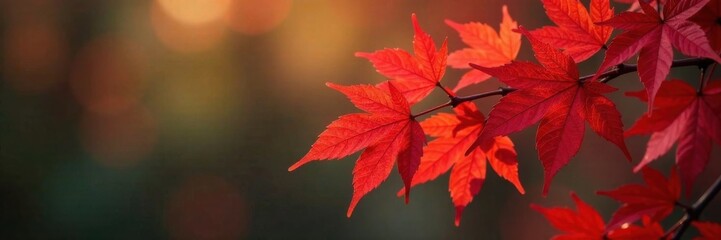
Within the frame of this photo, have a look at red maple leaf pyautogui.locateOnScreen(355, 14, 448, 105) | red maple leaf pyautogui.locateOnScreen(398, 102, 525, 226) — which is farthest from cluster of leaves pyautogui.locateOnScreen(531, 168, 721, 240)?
red maple leaf pyautogui.locateOnScreen(355, 14, 448, 105)

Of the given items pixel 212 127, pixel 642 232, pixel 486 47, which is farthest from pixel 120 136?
pixel 642 232

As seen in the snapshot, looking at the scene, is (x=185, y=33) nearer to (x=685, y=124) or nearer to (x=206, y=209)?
(x=206, y=209)

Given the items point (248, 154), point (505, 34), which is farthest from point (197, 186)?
point (505, 34)

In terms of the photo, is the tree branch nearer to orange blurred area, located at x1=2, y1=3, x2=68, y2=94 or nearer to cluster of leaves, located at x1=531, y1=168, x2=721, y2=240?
cluster of leaves, located at x1=531, y1=168, x2=721, y2=240

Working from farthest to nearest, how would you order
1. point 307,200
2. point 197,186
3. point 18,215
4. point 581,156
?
point 197,186
point 307,200
point 18,215
point 581,156

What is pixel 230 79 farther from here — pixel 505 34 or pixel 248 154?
pixel 505 34
